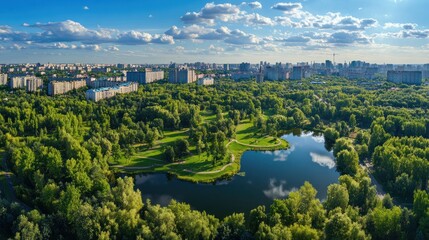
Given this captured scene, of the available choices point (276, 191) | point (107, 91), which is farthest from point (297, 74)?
point (276, 191)

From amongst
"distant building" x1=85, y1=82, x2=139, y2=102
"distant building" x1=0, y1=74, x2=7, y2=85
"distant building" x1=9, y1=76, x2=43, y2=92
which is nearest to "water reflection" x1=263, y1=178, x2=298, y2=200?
"distant building" x1=85, y1=82, x2=139, y2=102

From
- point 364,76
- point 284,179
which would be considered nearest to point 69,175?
point 284,179

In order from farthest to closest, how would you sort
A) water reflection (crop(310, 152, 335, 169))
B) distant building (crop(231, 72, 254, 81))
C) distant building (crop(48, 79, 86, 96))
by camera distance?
distant building (crop(231, 72, 254, 81)), distant building (crop(48, 79, 86, 96)), water reflection (crop(310, 152, 335, 169))

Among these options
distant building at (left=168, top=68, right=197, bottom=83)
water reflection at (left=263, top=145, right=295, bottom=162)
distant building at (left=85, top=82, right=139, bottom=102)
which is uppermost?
distant building at (left=168, top=68, right=197, bottom=83)

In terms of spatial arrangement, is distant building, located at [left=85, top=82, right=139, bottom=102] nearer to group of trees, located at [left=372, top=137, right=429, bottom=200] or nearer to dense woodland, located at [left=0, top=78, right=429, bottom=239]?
dense woodland, located at [left=0, top=78, right=429, bottom=239]

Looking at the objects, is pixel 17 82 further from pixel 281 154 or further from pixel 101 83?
pixel 281 154

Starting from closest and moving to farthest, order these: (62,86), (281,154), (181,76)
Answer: (281,154), (62,86), (181,76)
